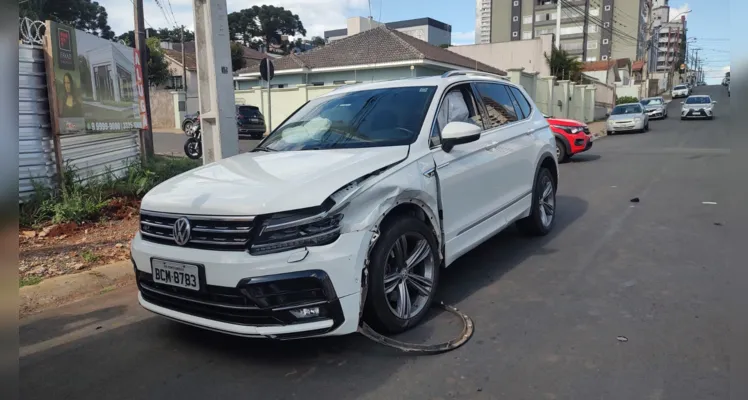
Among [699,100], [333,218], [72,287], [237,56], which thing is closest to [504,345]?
[333,218]

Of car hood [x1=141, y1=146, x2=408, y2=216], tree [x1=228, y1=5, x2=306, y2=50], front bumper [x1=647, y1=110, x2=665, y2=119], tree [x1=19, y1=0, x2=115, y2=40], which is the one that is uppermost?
tree [x1=228, y1=5, x2=306, y2=50]

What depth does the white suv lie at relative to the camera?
3.10m

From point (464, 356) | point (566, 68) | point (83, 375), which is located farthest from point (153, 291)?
point (566, 68)

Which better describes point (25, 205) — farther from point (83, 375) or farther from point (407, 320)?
point (407, 320)

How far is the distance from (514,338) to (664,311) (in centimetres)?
125

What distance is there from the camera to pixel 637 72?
8175 centimetres

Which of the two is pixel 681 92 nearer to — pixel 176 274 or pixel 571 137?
pixel 571 137

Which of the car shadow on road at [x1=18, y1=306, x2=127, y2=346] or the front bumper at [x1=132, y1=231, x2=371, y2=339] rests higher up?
the front bumper at [x1=132, y1=231, x2=371, y2=339]

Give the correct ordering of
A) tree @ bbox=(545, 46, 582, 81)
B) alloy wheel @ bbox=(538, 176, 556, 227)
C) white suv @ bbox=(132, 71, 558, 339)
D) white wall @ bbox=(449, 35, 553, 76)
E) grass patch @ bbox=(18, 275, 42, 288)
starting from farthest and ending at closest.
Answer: white wall @ bbox=(449, 35, 553, 76)
tree @ bbox=(545, 46, 582, 81)
alloy wheel @ bbox=(538, 176, 556, 227)
grass patch @ bbox=(18, 275, 42, 288)
white suv @ bbox=(132, 71, 558, 339)

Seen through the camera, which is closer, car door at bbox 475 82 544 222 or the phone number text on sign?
car door at bbox 475 82 544 222

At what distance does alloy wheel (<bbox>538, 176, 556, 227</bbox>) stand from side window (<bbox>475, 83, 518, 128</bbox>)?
39.9 inches

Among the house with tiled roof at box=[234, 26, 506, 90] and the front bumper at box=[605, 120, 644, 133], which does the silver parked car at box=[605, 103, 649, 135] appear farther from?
the house with tiled roof at box=[234, 26, 506, 90]

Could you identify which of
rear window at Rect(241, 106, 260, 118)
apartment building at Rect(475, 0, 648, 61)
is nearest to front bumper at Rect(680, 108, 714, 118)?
rear window at Rect(241, 106, 260, 118)

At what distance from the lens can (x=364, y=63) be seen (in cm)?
2698
